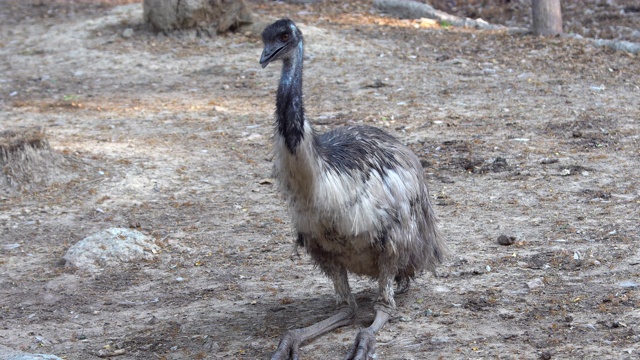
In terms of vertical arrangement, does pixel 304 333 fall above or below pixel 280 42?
below

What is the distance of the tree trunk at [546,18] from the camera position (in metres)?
11.1

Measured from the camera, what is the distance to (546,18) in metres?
11.1

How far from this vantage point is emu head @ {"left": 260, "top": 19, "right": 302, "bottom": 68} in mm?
4367

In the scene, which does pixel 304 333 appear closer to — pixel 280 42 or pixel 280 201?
pixel 280 42

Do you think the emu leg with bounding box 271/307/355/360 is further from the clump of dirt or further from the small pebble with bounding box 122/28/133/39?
the small pebble with bounding box 122/28/133/39

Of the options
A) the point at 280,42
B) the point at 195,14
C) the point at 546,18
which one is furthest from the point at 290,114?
the point at 195,14

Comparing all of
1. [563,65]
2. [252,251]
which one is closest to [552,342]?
[252,251]

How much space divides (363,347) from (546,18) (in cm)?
767

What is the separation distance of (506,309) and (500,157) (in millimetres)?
2859

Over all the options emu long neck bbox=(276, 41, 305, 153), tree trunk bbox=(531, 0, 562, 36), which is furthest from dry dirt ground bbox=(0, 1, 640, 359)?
emu long neck bbox=(276, 41, 305, 153)

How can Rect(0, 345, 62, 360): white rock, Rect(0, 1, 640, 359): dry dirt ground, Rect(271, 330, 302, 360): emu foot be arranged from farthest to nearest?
1. Rect(0, 1, 640, 359): dry dirt ground
2. Rect(271, 330, 302, 360): emu foot
3. Rect(0, 345, 62, 360): white rock

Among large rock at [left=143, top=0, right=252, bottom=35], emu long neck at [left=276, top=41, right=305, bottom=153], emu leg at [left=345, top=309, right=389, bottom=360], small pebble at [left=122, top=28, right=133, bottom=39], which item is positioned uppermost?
emu long neck at [left=276, top=41, right=305, bottom=153]

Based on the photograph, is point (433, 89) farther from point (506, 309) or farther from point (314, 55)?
point (506, 309)

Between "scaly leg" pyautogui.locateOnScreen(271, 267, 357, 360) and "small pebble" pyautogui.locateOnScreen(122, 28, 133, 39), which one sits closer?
"scaly leg" pyautogui.locateOnScreen(271, 267, 357, 360)
